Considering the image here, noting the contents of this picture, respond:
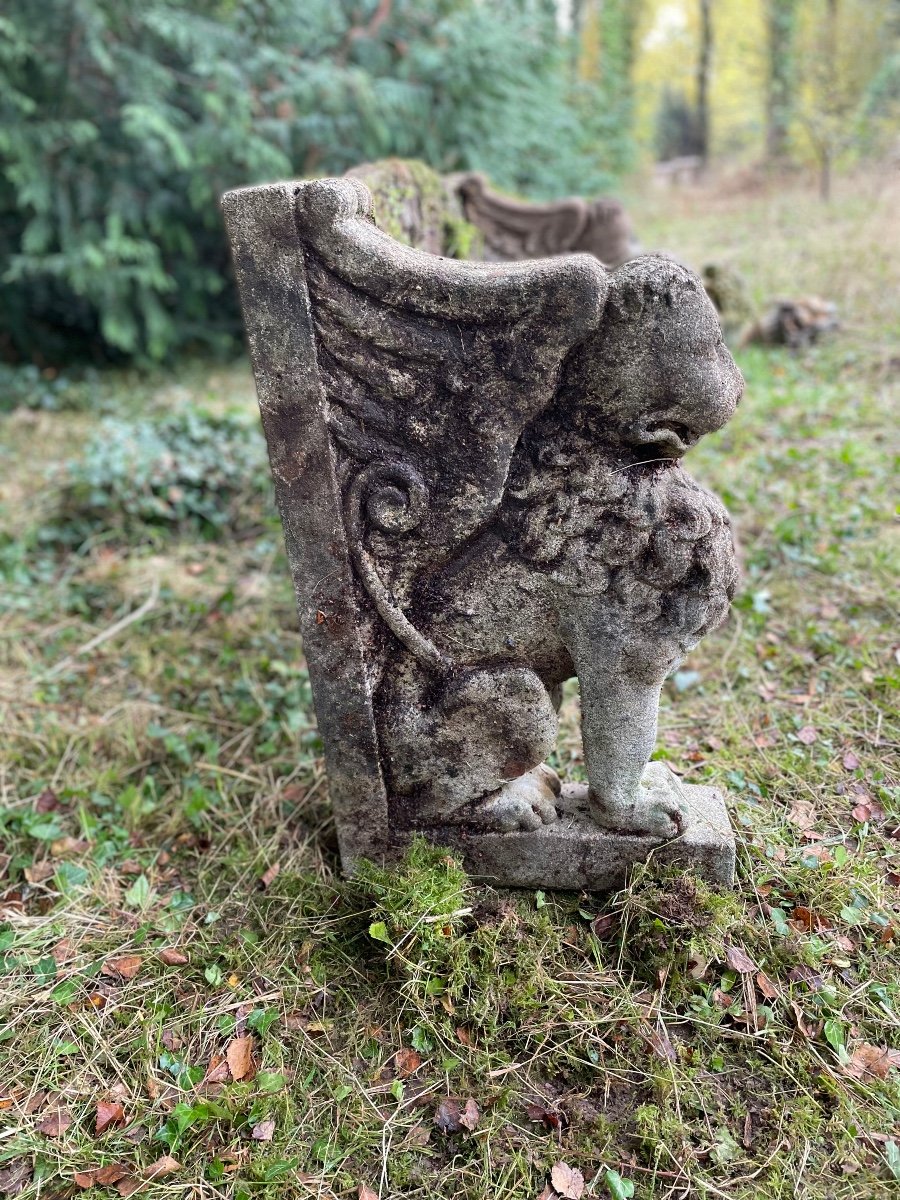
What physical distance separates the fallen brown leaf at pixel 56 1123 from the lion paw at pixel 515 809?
3.85 ft

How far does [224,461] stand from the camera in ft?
16.3

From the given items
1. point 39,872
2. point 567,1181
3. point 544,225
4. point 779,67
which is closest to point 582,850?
point 567,1181

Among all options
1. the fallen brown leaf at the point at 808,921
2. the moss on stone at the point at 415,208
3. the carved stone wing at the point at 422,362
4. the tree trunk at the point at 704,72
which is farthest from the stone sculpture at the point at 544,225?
the tree trunk at the point at 704,72

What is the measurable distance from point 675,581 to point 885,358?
5.31 m

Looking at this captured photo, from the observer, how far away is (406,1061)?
202cm

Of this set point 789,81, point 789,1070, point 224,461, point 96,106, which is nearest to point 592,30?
point 789,81

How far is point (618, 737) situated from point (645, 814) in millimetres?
252

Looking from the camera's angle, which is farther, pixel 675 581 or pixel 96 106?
pixel 96 106

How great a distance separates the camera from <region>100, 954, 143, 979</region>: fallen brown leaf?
2283 mm

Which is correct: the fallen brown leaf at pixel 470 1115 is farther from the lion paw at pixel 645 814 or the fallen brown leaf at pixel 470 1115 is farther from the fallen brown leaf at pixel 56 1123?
the fallen brown leaf at pixel 56 1123

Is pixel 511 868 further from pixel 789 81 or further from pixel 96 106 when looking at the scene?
pixel 789 81

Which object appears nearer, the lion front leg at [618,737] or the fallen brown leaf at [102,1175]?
the fallen brown leaf at [102,1175]

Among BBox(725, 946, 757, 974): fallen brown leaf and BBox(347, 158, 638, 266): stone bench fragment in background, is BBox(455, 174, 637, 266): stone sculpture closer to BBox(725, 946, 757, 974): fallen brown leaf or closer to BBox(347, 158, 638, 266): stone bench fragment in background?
BBox(347, 158, 638, 266): stone bench fragment in background

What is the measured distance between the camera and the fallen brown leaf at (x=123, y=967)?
2283mm
